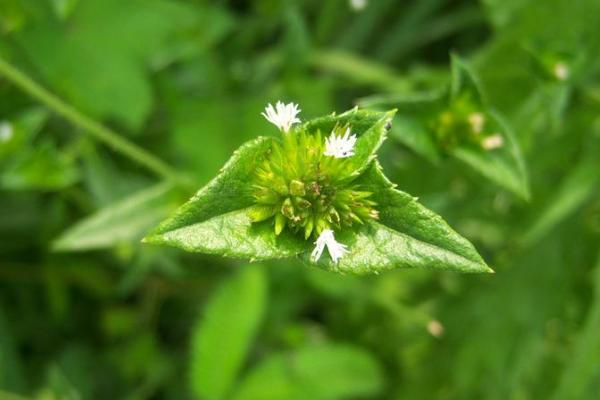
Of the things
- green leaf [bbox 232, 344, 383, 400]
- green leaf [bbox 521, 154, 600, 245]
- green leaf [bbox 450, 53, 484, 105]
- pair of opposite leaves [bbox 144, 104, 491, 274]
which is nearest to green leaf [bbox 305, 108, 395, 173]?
pair of opposite leaves [bbox 144, 104, 491, 274]

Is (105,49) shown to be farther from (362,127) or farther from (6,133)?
(362,127)

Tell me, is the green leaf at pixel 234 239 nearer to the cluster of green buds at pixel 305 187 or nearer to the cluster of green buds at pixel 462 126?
the cluster of green buds at pixel 305 187

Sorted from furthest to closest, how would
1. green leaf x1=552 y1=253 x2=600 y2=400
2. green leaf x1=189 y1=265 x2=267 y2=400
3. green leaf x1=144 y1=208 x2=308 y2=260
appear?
green leaf x1=189 y1=265 x2=267 y2=400
green leaf x1=552 y1=253 x2=600 y2=400
green leaf x1=144 y1=208 x2=308 y2=260

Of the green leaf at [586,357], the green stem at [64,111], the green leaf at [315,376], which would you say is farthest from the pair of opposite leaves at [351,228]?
the green leaf at [315,376]

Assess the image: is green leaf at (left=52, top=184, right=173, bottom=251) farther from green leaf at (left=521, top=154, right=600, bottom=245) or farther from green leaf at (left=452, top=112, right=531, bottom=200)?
green leaf at (left=521, top=154, right=600, bottom=245)

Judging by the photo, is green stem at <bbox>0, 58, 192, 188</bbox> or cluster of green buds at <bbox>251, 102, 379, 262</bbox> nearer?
cluster of green buds at <bbox>251, 102, 379, 262</bbox>

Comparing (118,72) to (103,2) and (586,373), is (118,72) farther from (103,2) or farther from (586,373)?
(586,373)

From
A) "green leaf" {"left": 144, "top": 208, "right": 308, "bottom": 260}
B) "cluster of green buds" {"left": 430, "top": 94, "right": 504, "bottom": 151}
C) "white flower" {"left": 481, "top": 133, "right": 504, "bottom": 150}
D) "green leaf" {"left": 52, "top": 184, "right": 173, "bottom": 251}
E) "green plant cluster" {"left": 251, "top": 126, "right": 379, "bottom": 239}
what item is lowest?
"green leaf" {"left": 144, "top": 208, "right": 308, "bottom": 260}
